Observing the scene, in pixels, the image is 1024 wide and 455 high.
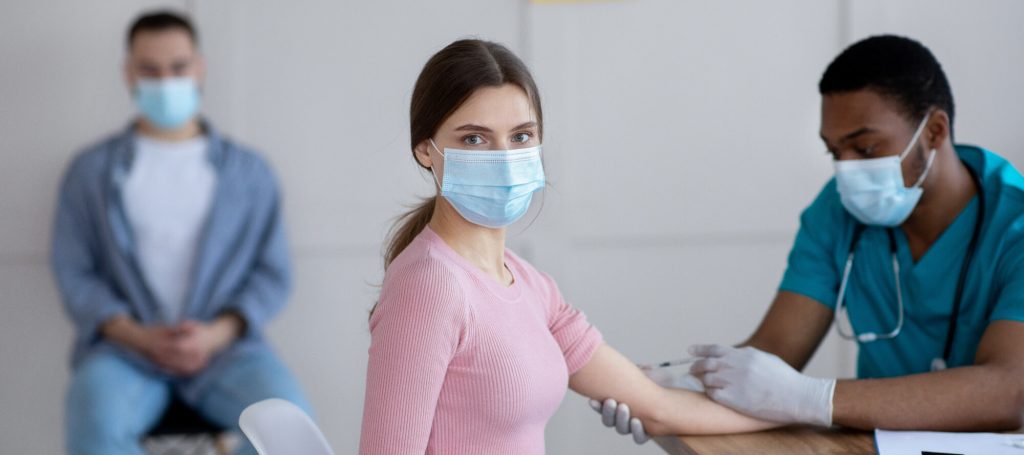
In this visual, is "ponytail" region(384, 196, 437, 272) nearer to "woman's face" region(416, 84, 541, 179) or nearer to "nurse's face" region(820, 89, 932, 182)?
"woman's face" region(416, 84, 541, 179)

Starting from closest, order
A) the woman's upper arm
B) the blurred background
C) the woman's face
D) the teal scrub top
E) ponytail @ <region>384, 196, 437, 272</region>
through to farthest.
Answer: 1. the woman's upper arm
2. the woman's face
3. ponytail @ <region>384, 196, 437, 272</region>
4. the teal scrub top
5. the blurred background

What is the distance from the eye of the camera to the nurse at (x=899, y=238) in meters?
1.67

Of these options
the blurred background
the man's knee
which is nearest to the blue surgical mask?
the blurred background

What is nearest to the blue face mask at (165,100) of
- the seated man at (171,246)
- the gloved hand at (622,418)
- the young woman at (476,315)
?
the seated man at (171,246)

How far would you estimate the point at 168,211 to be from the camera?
8.77ft

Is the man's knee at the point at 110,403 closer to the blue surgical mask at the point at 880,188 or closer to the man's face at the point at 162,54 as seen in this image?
the man's face at the point at 162,54

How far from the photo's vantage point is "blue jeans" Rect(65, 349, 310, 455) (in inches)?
91.5

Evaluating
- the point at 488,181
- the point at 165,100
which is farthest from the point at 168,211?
the point at 488,181

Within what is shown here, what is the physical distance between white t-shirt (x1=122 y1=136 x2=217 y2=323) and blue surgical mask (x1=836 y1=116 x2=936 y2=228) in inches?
63.9

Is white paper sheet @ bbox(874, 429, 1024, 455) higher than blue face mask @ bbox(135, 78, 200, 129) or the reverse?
the reverse

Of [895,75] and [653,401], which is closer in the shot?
[653,401]

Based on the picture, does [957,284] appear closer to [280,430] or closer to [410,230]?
[410,230]

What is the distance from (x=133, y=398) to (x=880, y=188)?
1.70 metres

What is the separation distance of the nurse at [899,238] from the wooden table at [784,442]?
12cm
